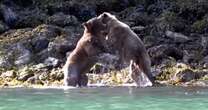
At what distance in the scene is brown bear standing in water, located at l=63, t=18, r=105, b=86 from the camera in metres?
17.4

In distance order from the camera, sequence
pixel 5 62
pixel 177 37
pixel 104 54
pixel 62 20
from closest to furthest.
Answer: pixel 104 54
pixel 5 62
pixel 177 37
pixel 62 20

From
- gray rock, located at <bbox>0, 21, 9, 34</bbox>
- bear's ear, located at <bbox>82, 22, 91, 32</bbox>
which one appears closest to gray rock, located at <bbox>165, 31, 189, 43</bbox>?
bear's ear, located at <bbox>82, 22, 91, 32</bbox>

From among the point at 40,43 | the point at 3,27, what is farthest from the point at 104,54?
the point at 3,27

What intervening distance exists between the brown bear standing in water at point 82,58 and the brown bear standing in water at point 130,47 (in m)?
0.64

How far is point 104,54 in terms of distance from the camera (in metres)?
20.4

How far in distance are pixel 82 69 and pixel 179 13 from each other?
26.0ft

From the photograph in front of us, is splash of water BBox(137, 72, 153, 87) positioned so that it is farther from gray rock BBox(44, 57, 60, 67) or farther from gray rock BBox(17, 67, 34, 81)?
gray rock BBox(17, 67, 34, 81)

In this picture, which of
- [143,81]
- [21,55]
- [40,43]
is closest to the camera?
[143,81]

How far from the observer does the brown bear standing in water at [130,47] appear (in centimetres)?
1636

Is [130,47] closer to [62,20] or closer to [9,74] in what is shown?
[9,74]

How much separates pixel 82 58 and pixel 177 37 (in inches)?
205

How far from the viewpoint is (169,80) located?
18.3m

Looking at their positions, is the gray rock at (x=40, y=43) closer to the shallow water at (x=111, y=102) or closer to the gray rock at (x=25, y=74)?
the gray rock at (x=25, y=74)

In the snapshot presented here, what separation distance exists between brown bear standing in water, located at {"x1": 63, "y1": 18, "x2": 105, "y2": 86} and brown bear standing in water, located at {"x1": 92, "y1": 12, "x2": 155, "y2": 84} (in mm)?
644
